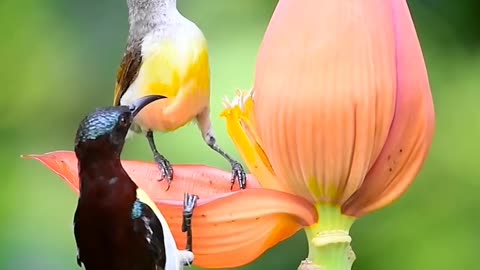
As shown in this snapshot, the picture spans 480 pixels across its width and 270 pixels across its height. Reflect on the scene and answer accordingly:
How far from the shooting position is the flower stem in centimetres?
64

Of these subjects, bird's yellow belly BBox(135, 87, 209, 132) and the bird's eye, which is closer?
the bird's eye

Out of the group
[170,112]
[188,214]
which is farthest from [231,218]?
[170,112]

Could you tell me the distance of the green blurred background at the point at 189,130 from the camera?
1146 mm

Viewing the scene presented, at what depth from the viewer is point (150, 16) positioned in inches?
29.8

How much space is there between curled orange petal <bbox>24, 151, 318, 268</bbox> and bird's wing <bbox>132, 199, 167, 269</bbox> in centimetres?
2

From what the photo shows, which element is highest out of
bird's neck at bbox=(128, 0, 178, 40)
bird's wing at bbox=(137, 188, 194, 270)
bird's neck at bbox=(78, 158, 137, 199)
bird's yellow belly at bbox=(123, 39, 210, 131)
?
bird's neck at bbox=(128, 0, 178, 40)

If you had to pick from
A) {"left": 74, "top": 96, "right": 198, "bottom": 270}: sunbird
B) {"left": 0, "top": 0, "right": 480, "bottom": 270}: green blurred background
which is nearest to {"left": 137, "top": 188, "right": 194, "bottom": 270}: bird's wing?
{"left": 74, "top": 96, "right": 198, "bottom": 270}: sunbird

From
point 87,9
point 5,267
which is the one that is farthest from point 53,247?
point 87,9

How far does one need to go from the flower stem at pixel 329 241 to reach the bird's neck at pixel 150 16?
190mm

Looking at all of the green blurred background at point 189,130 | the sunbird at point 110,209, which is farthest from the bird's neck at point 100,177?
the green blurred background at point 189,130

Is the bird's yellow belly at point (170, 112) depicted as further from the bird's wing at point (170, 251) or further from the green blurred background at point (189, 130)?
the green blurred background at point (189, 130)

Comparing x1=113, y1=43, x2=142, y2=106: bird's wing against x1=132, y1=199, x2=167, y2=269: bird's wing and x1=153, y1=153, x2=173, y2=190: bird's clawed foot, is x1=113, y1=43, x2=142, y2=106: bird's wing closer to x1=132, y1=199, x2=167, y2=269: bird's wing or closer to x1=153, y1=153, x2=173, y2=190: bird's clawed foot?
x1=153, y1=153, x2=173, y2=190: bird's clawed foot

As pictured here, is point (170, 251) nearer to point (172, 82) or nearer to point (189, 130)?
point (172, 82)

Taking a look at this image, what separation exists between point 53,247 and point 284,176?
25.5 inches
